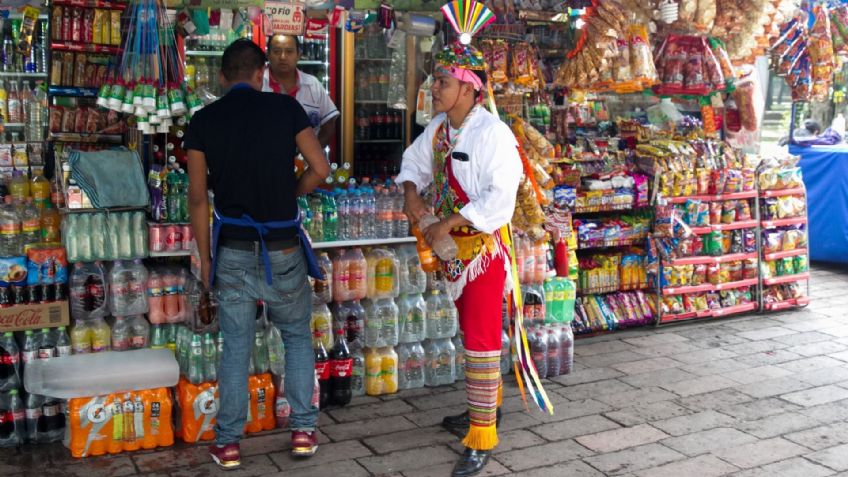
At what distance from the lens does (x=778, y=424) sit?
4902 millimetres

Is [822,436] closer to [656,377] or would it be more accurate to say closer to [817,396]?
[817,396]

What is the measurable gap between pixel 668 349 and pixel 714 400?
104 cm

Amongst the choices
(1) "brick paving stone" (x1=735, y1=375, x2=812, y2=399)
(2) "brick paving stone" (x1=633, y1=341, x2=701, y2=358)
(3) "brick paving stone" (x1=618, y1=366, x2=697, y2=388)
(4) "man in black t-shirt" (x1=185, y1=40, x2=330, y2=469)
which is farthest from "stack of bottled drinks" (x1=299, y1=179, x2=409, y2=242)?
(1) "brick paving stone" (x1=735, y1=375, x2=812, y2=399)

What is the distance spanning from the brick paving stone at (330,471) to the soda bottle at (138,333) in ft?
3.44

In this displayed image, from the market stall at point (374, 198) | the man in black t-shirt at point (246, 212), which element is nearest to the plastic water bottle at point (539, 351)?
the market stall at point (374, 198)

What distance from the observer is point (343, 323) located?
16.6 feet

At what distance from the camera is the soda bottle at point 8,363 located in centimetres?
430

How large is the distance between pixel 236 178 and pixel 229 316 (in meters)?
0.63

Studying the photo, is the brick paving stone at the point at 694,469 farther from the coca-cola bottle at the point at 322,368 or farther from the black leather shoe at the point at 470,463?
the coca-cola bottle at the point at 322,368

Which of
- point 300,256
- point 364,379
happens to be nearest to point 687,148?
point 364,379

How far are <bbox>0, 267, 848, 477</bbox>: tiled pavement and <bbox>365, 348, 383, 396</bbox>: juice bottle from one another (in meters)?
0.08

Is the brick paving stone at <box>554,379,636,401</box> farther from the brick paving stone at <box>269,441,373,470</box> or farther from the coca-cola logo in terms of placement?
the coca-cola logo

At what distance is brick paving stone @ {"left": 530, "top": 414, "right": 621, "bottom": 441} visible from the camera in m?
4.67

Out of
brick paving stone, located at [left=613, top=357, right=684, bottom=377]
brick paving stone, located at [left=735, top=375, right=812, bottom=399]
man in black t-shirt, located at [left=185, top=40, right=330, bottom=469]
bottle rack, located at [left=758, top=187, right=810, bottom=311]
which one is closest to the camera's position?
man in black t-shirt, located at [left=185, top=40, right=330, bottom=469]
